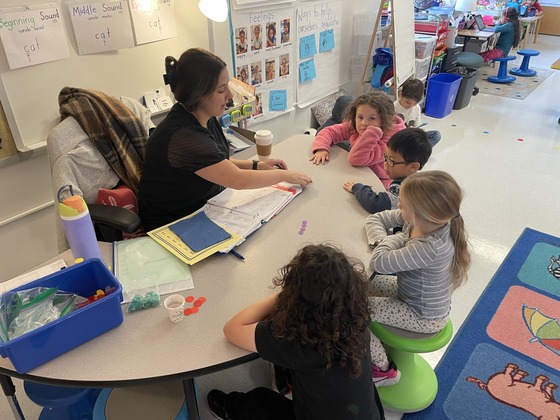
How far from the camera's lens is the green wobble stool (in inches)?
58.4

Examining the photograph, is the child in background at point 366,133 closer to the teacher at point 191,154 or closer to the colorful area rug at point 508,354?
the teacher at point 191,154

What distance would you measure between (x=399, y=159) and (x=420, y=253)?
63 cm

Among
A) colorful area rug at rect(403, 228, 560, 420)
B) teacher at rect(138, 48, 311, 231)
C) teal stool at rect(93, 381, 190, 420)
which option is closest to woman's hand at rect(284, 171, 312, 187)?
teacher at rect(138, 48, 311, 231)

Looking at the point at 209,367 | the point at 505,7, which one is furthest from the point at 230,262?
the point at 505,7

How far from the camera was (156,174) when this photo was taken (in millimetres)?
1700

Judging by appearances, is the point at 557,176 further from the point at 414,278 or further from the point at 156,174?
the point at 156,174

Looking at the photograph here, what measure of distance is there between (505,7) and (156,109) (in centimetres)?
591

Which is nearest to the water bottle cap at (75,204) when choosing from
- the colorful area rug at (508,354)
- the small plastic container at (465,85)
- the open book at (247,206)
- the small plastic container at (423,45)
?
the open book at (247,206)

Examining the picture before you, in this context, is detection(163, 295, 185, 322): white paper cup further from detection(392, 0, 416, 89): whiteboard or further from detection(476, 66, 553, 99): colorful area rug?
detection(476, 66, 553, 99): colorful area rug

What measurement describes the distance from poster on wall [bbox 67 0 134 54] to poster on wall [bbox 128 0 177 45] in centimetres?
4

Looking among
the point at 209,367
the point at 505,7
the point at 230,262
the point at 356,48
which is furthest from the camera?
the point at 505,7

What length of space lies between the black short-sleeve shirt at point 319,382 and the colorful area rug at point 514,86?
16.9ft

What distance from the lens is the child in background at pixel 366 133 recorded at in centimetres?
197

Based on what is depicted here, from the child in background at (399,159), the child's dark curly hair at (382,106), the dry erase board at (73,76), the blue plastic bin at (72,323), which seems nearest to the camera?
the blue plastic bin at (72,323)
